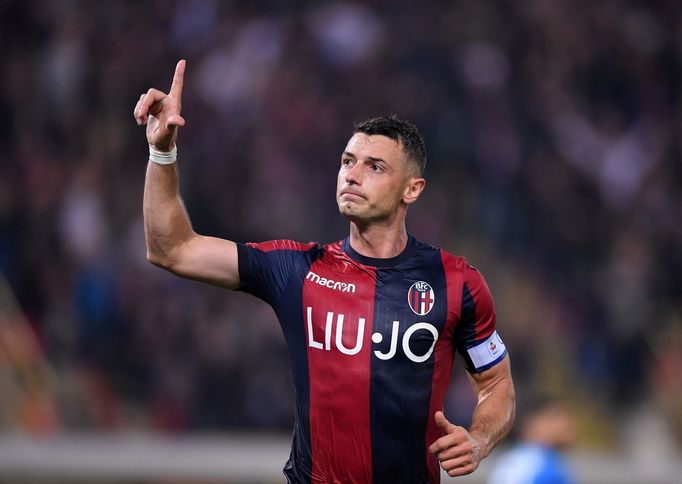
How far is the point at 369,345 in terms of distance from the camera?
15.6 ft

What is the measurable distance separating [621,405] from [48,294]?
227 inches

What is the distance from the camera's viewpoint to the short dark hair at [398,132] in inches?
196

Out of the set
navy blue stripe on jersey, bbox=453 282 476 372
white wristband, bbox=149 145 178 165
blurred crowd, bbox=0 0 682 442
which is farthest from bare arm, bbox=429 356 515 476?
blurred crowd, bbox=0 0 682 442

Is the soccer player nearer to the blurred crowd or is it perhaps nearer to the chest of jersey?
the chest of jersey

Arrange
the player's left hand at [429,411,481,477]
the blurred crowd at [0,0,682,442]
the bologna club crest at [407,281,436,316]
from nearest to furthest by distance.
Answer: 1. the player's left hand at [429,411,481,477]
2. the bologna club crest at [407,281,436,316]
3. the blurred crowd at [0,0,682,442]

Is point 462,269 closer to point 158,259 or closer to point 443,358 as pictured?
point 443,358

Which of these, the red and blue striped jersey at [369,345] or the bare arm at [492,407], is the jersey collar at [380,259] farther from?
the bare arm at [492,407]

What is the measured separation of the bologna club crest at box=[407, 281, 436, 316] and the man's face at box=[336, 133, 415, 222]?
0.32 metres

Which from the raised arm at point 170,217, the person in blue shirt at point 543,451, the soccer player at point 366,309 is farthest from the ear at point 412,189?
the person in blue shirt at point 543,451

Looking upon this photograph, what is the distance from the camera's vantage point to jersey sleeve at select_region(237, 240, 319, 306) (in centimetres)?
486

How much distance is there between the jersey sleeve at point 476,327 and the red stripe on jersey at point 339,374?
39cm

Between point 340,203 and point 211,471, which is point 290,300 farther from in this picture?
point 211,471

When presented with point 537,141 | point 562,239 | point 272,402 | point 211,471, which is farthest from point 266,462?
point 537,141

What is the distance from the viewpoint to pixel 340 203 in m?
4.88
